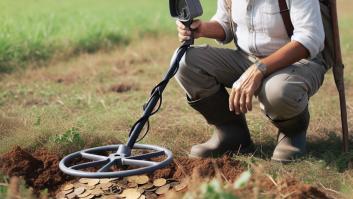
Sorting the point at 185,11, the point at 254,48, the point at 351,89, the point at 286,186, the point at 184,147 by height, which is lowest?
the point at 351,89

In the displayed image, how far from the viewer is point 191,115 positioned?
552 centimetres

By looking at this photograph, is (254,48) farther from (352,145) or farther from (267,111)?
(352,145)

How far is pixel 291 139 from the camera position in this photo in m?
4.15

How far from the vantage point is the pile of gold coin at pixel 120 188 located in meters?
3.43

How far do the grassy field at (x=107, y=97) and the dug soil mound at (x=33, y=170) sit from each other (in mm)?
352

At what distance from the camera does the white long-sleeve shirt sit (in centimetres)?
376

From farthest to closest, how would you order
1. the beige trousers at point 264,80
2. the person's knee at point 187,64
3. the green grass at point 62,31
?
the green grass at point 62,31 < the person's knee at point 187,64 < the beige trousers at point 264,80

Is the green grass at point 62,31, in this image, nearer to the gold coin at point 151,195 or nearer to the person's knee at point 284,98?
the person's knee at point 284,98

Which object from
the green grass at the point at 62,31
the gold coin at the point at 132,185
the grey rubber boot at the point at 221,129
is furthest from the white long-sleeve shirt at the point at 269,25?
the green grass at the point at 62,31

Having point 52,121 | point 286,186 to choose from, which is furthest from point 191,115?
point 286,186

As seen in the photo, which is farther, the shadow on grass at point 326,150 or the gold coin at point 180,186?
the shadow on grass at point 326,150

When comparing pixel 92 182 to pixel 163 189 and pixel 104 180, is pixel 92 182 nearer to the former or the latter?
pixel 104 180

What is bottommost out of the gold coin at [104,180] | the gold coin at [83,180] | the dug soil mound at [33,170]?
the gold coin at [104,180]

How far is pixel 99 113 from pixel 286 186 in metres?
2.81
